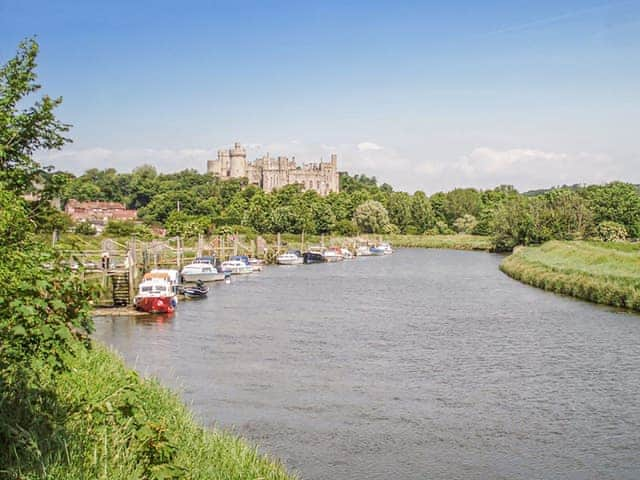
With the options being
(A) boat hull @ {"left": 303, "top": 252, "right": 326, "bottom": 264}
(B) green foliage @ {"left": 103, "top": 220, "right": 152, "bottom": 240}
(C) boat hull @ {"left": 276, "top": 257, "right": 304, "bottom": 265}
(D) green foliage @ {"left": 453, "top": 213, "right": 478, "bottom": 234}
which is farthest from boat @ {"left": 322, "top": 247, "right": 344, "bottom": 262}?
(D) green foliage @ {"left": 453, "top": 213, "right": 478, "bottom": 234}

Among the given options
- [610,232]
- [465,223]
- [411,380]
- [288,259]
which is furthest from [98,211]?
[411,380]

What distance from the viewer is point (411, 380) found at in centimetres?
2164

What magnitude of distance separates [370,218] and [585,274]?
266 ft

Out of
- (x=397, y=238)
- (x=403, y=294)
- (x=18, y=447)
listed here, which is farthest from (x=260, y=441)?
(x=397, y=238)

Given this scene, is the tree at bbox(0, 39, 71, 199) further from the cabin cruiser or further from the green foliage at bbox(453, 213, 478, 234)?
the green foliage at bbox(453, 213, 478, 234)

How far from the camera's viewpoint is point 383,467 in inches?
572

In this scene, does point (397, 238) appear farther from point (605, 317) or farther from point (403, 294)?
point (605, 317)

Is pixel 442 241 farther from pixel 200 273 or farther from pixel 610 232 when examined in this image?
pixel 200 273

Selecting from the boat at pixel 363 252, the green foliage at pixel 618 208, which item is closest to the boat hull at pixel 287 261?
the boat at pixel 363 252

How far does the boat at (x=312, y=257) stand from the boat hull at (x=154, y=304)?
44.9m

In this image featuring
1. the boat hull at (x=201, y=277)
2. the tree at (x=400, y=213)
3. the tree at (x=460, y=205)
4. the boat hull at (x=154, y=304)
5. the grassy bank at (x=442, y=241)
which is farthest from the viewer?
the tree at (x=460, y=205)

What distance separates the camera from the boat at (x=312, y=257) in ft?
263

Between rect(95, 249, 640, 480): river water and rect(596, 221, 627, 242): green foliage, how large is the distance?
178ft

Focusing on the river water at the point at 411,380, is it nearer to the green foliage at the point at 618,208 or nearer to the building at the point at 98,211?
the green foliage at the point at 618,208
